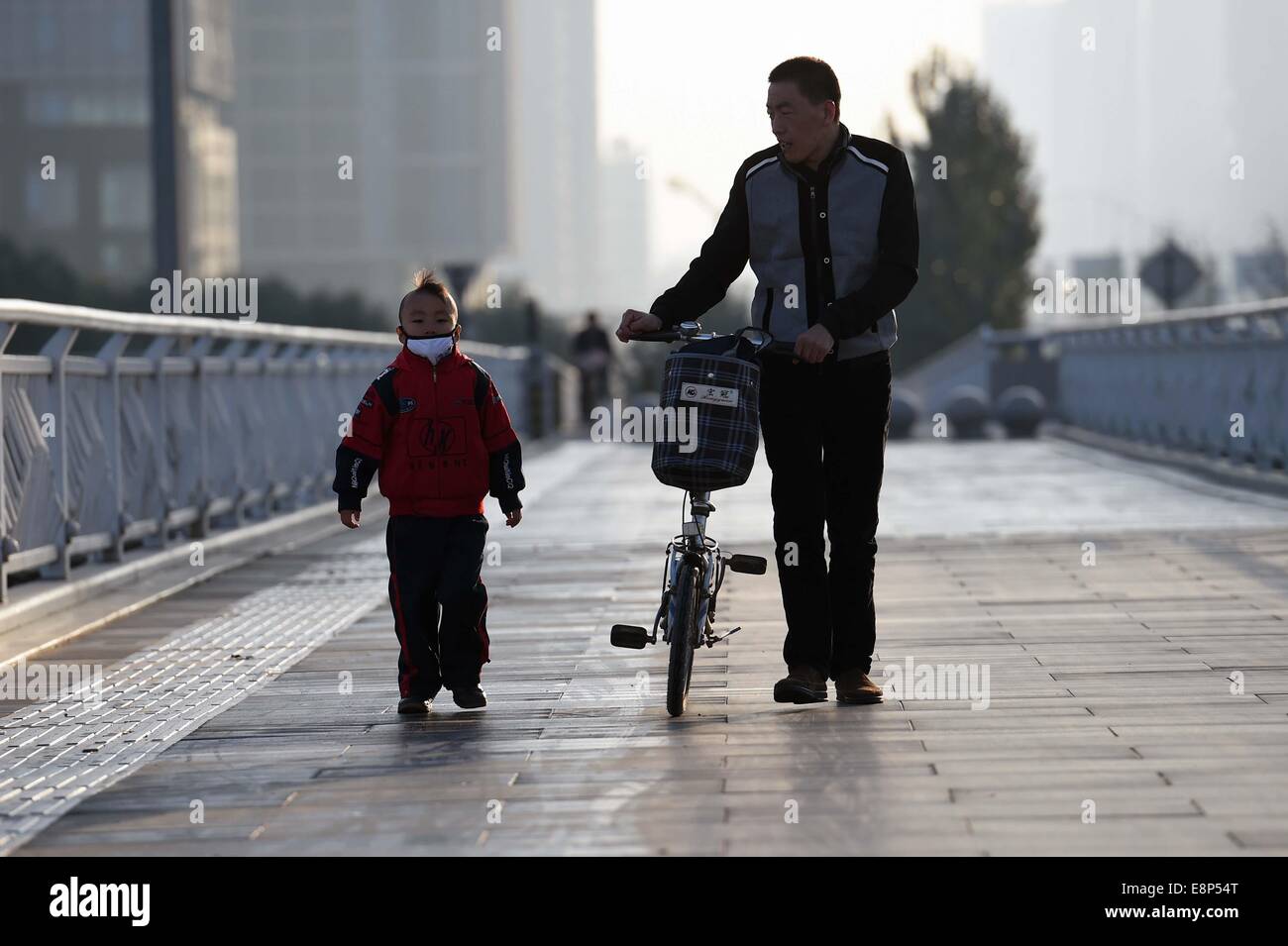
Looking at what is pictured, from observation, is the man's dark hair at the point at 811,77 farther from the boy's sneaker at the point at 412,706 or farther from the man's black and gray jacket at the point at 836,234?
the boy's sneaker at the point at 412,706

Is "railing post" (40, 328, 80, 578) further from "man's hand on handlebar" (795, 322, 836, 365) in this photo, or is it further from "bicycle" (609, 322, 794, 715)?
"man's hand on handlebar" (795, 322, 836, 365)

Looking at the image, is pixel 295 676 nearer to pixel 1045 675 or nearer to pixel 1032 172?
pixel 1045 675

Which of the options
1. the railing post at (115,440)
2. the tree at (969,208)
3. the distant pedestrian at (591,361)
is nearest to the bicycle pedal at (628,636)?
the railing post at (115,440)

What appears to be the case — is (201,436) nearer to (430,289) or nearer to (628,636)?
(430,289)

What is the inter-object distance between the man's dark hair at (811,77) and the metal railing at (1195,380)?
8915mm

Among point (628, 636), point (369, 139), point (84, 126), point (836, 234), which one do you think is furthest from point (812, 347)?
point (369, 139)

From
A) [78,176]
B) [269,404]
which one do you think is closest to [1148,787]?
[269,404]

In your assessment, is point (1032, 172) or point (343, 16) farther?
point (343, 16)

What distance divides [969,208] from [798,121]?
61.5 meters

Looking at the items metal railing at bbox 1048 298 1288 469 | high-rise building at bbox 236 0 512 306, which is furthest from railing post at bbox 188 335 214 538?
high-rise building at bbox 236 0 512 306

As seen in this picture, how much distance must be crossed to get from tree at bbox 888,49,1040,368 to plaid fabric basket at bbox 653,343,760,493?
6071 centimetres

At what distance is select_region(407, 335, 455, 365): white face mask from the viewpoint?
6395 mm

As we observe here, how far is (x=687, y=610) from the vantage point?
618 cm

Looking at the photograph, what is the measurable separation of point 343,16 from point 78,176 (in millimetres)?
46929
